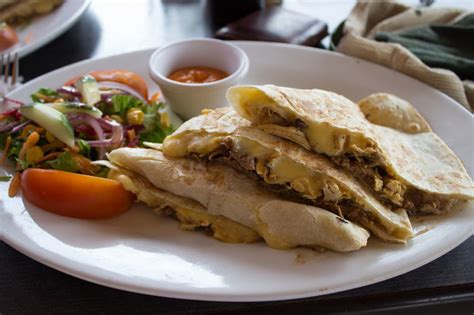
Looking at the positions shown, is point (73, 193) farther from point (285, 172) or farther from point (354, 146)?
point (354, 146)

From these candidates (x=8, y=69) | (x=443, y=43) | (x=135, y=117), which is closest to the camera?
(x=135, y=117)

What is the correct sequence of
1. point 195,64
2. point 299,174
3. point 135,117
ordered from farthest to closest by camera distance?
→ 1. point 195,64
2. point 135,117
3. point 299,174

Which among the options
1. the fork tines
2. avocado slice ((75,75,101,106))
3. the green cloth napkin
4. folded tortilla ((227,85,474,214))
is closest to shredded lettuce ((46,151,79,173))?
avocado slice ((75,75,101,106))

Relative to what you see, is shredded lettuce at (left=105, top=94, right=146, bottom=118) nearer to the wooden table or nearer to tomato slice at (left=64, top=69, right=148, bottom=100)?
tomato slice at (left=64, top=69, right=148, bottom=100)

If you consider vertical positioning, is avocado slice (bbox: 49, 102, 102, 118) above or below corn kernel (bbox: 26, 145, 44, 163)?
above

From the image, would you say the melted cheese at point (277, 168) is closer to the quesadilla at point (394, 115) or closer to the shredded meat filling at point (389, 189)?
the shredded meat filling at point (389, 189)

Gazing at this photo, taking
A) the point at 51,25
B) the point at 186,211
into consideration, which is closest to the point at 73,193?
the point at 186,211

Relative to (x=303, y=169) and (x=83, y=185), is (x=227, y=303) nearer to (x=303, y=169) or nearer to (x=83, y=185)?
(x=303, y=169)
